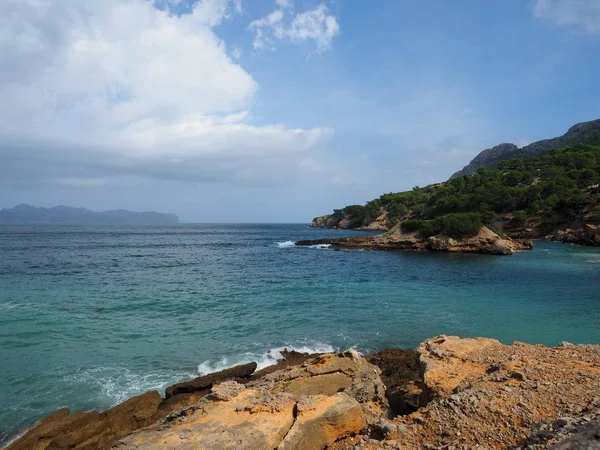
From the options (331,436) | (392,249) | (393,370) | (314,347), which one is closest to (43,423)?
(331,436)

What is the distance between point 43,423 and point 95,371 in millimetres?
3657

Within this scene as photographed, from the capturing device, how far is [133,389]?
1219cm

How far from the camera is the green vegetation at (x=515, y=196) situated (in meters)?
59.7

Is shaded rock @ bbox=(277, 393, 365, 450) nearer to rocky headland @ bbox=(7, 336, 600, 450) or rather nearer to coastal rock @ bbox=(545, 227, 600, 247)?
rocky headland @ bbox=(7, 336, 600, 450)

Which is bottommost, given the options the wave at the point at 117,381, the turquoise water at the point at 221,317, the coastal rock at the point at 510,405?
the wave at the point at 117,381

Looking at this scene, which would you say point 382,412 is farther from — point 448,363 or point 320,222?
point 320,222

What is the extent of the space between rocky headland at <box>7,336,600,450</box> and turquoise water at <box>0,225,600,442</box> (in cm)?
260

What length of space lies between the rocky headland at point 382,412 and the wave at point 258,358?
11.6ft

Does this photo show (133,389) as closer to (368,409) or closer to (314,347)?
(314,347)

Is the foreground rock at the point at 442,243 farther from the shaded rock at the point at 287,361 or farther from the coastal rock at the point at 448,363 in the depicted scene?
the coastal rock at the point at 448,363

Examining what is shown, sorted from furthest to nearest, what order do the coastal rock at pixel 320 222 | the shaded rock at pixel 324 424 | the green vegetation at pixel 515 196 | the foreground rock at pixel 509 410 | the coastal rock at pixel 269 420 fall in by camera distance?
the coastal rock at pixel 320 222, the green vegetation at pixel 515 196, the shaded rock at pixel 324 424, the coastal rock at pixel 269 420, the foreground rock at pixel 509 410

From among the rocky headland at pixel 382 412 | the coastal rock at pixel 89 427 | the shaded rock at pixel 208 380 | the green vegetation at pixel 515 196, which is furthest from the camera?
the green vegetation at pixel 515 196

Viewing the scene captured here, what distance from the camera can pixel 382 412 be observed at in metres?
7.53

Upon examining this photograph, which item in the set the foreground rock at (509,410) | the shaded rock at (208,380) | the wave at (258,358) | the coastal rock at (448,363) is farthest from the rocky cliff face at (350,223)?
the foreground rock at (509,410)
